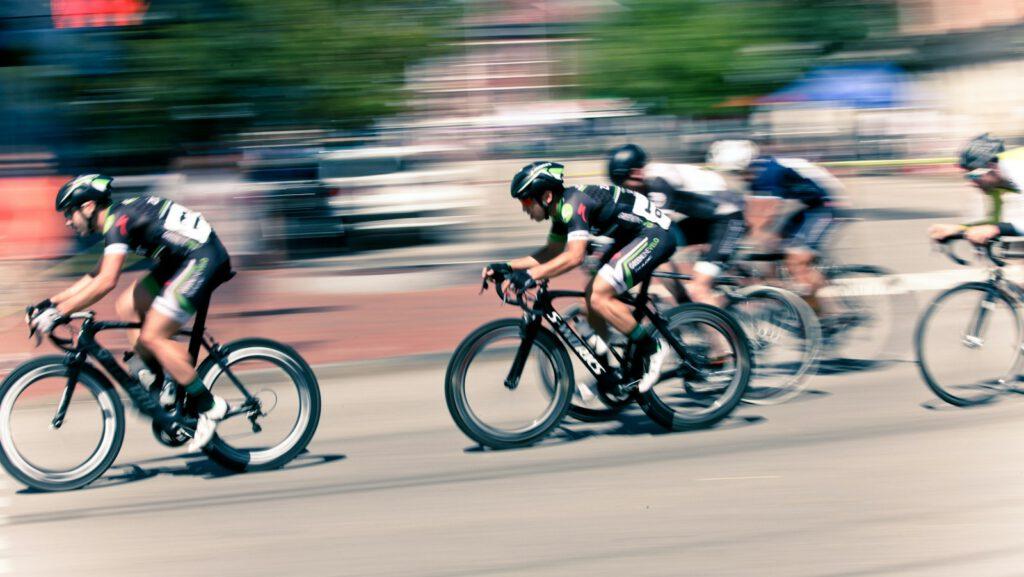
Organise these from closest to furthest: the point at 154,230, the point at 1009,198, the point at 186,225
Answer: the point at 154,230 < the point at 186,225 < the point at 1009,198

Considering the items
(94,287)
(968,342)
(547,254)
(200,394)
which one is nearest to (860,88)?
(968,342)

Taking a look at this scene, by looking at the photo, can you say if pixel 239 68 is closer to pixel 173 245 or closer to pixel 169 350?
pixel 173 245

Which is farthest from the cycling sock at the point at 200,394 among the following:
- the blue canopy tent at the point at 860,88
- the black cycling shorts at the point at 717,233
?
the blue canopy tent at the point at 860,88

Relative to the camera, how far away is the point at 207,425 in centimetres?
675

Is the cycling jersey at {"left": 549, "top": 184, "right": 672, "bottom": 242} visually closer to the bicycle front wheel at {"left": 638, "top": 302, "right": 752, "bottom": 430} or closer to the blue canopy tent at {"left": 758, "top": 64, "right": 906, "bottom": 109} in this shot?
the bicycle front wheel at {"left": 638, "top": 302, "right": 752, "bottom": 430}

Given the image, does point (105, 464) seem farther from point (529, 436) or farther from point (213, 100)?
point (213, 100)

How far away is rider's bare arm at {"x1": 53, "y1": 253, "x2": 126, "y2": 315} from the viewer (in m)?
6.48

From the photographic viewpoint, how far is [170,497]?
6.57 metres

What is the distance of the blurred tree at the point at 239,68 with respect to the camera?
13.8 metres

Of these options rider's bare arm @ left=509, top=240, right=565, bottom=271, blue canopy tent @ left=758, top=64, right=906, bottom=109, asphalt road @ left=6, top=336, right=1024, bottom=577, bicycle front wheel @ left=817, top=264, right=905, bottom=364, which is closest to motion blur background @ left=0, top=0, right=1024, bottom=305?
blue canopy tent @ left=758, top=64, right=906, bottom=109

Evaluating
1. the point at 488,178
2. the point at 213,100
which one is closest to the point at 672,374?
the point at 213,100

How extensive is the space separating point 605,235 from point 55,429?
137 inches

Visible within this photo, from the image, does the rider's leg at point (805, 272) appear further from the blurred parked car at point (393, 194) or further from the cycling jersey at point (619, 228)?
the blurred parked car at point (393, 194)

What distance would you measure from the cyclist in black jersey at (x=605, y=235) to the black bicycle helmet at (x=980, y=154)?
79.2 inches
